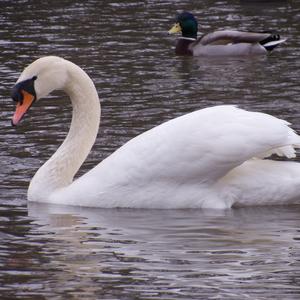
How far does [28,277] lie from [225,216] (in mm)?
2277

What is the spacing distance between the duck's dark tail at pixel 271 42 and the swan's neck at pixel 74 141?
8.34 m

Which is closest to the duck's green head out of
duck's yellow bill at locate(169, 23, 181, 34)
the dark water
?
duck's yellow bill at locate(169, 23, 181, 34)

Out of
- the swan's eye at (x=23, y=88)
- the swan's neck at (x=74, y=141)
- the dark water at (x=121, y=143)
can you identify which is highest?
the swan's eye at (x=23, y=88)

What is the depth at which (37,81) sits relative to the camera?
32.7 feet

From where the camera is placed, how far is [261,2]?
78.1 ft

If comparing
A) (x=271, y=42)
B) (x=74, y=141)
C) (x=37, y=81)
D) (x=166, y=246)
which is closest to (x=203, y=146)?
(x=166, y=246)

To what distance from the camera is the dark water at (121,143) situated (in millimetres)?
7496

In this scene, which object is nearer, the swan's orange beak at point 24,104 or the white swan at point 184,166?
the white swan at point 184,166

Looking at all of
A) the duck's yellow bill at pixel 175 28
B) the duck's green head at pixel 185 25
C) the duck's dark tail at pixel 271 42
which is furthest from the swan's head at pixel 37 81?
the duck's yellow bill at pixel 175 28

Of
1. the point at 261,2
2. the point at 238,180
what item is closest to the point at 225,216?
the point at 238,180

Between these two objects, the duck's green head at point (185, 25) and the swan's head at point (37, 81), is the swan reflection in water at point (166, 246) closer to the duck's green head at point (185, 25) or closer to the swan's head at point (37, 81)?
the swan's head at point (37, 81)

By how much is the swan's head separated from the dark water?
78 centimetres

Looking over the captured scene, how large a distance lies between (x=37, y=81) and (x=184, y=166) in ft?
4.73

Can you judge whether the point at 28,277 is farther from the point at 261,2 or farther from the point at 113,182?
the point at 261,2
